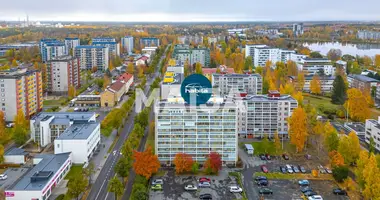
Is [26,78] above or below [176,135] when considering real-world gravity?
above

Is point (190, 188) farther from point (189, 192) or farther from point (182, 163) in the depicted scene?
point (182, 163)

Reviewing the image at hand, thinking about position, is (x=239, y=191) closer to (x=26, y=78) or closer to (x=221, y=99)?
(x=221, y=99)

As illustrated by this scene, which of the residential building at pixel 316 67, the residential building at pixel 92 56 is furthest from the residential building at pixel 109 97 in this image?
the residential building at pixel 316 67

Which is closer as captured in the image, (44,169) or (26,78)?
(44,169)

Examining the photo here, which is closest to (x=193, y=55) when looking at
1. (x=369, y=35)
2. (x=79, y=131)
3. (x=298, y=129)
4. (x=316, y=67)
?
(x=316, y=67)

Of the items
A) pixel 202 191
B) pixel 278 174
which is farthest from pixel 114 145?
pixel 278 174

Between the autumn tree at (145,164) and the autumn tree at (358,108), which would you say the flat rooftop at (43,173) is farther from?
the autumn tree at (358,108)
